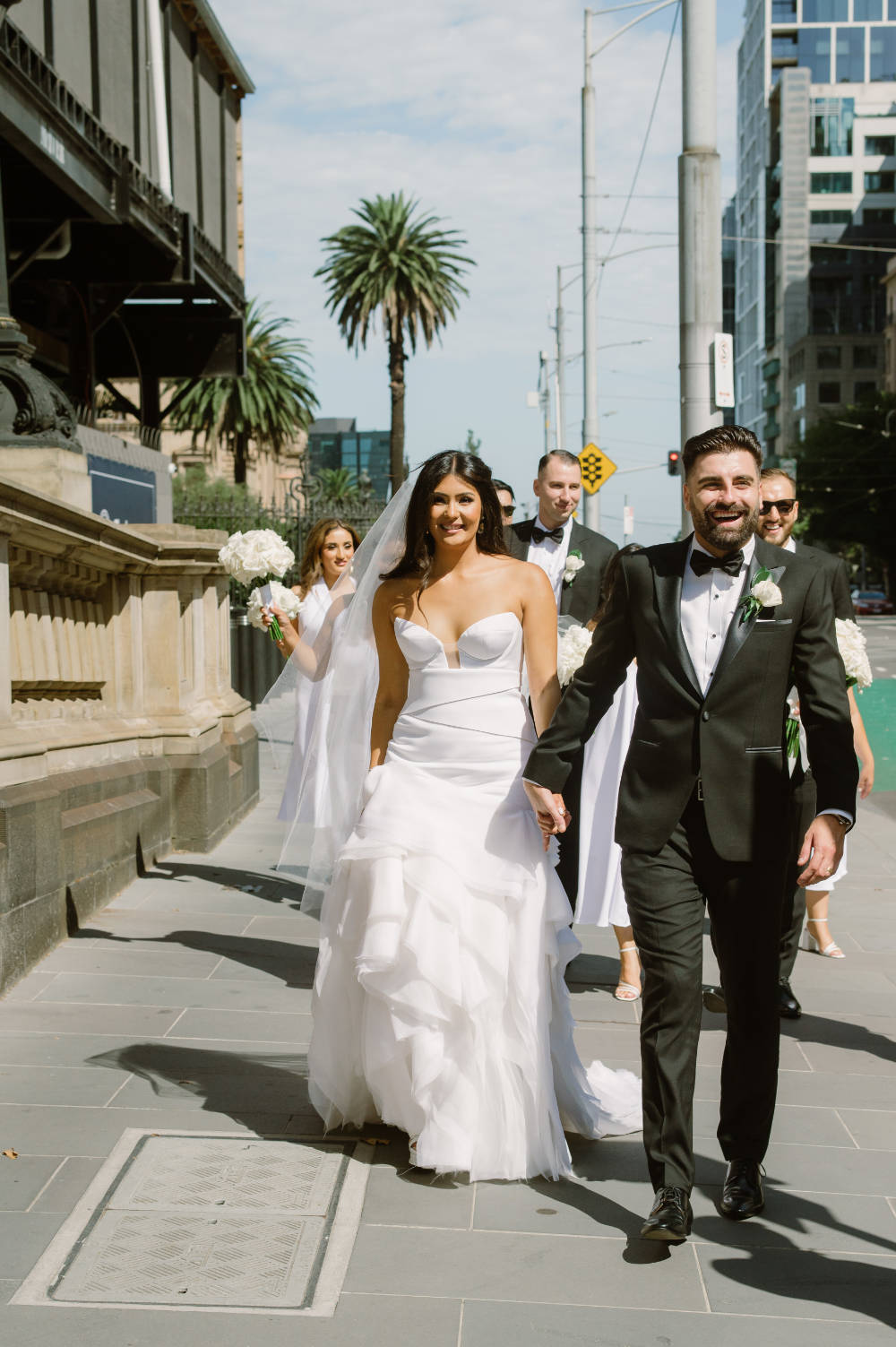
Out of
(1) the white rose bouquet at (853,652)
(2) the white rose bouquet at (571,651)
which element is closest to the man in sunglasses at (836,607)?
(1) the white rose bouquet at (853,652)

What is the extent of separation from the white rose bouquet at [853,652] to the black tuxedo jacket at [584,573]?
1232mm

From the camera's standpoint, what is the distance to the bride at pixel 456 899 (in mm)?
4441

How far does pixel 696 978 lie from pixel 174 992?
126 inches

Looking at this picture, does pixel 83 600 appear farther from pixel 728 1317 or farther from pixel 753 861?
pixel 728 1317

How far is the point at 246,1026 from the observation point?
6.13 metres

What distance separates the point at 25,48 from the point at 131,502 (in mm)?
5103

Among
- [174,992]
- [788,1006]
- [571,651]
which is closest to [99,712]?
[174,992]

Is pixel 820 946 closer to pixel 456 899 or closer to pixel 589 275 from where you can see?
pixel 456 899

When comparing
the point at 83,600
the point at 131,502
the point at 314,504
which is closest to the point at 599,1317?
the point at 83,600

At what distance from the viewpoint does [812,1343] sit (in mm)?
3438

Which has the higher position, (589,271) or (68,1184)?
(589,271)

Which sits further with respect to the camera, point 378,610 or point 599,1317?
point 378,610

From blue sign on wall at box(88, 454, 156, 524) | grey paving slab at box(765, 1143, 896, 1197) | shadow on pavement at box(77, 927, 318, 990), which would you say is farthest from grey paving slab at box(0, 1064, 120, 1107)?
blue sign on wall at box(88, 454, 156, 524)

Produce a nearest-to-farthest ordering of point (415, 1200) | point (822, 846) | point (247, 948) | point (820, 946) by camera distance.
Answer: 1. point (822, 846)
2. point (415, 1200)
3. point (247, 948)
4. point (820, 946)
